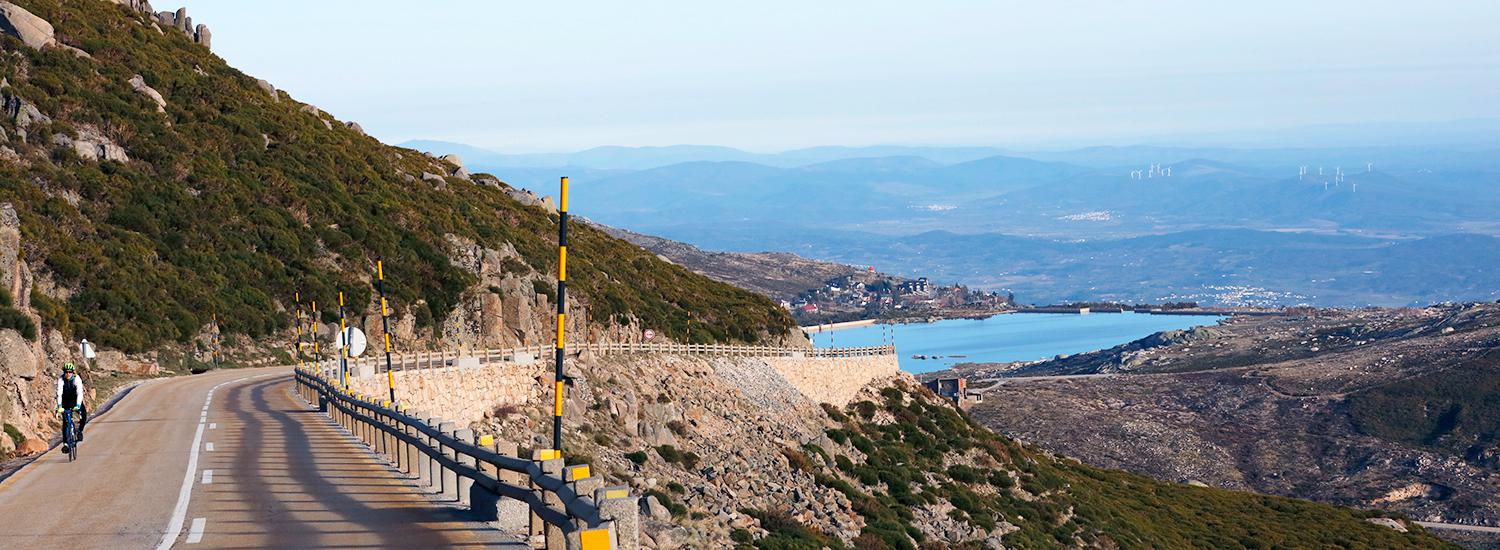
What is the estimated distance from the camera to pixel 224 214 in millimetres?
73438

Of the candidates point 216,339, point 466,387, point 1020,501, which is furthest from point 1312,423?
point 466,387

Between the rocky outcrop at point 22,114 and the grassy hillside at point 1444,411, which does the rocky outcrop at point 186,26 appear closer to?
the rocky outcrop at point 22,114

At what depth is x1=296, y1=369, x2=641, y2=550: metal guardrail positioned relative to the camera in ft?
42.7

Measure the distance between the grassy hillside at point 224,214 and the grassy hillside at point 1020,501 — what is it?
570 inches

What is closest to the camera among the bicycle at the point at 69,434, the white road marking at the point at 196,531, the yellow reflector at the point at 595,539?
the yellow reflector at the point at 595,539

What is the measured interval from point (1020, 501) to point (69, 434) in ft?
146

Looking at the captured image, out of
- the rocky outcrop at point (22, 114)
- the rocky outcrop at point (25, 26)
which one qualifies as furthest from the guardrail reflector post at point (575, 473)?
the rocky outcrop at point (25, 26)

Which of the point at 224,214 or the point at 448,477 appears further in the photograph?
the point at 224,214

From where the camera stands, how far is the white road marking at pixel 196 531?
1666 centimetres

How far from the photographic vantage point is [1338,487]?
375 ft

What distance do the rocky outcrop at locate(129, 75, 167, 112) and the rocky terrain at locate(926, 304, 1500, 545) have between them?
6965cm

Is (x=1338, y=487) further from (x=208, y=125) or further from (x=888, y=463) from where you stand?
(x=208, y=125)

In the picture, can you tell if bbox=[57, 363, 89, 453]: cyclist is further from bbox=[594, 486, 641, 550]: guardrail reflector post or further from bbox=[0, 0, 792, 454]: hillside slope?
bbox=[0, 0, 792, 454]: hillside slope

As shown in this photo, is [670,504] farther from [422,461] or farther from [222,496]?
[222,496]
